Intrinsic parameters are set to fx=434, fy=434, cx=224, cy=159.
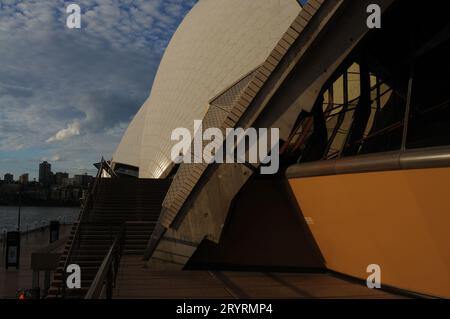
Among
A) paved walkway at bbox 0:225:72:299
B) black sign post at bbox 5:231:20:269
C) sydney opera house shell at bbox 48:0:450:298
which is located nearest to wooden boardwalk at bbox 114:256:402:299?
Result: sydney opera house shell at bbox 48:0:450:298

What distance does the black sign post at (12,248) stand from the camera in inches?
637

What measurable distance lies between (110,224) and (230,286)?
4883 mm

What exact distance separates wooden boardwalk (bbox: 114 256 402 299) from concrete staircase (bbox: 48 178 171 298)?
1.56m

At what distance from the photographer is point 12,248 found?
55.8 ft

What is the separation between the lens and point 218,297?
260 inches

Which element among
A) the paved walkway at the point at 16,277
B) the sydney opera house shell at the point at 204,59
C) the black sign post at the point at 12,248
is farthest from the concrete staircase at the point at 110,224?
the sydney opera house shell at the point at 204,59

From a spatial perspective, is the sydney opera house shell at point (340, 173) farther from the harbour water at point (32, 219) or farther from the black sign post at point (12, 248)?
the harbour water at point (32, 219)

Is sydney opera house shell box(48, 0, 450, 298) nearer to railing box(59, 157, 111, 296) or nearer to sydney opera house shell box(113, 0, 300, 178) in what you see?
railing box(59, 157, 111, 296)

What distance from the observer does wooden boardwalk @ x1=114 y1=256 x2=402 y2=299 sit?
6715mm

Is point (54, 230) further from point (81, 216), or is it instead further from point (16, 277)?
point (81, 216)

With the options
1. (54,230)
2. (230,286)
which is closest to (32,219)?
(54,230)

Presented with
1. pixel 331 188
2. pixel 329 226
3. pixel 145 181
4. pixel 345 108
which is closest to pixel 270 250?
pixel 329 226
